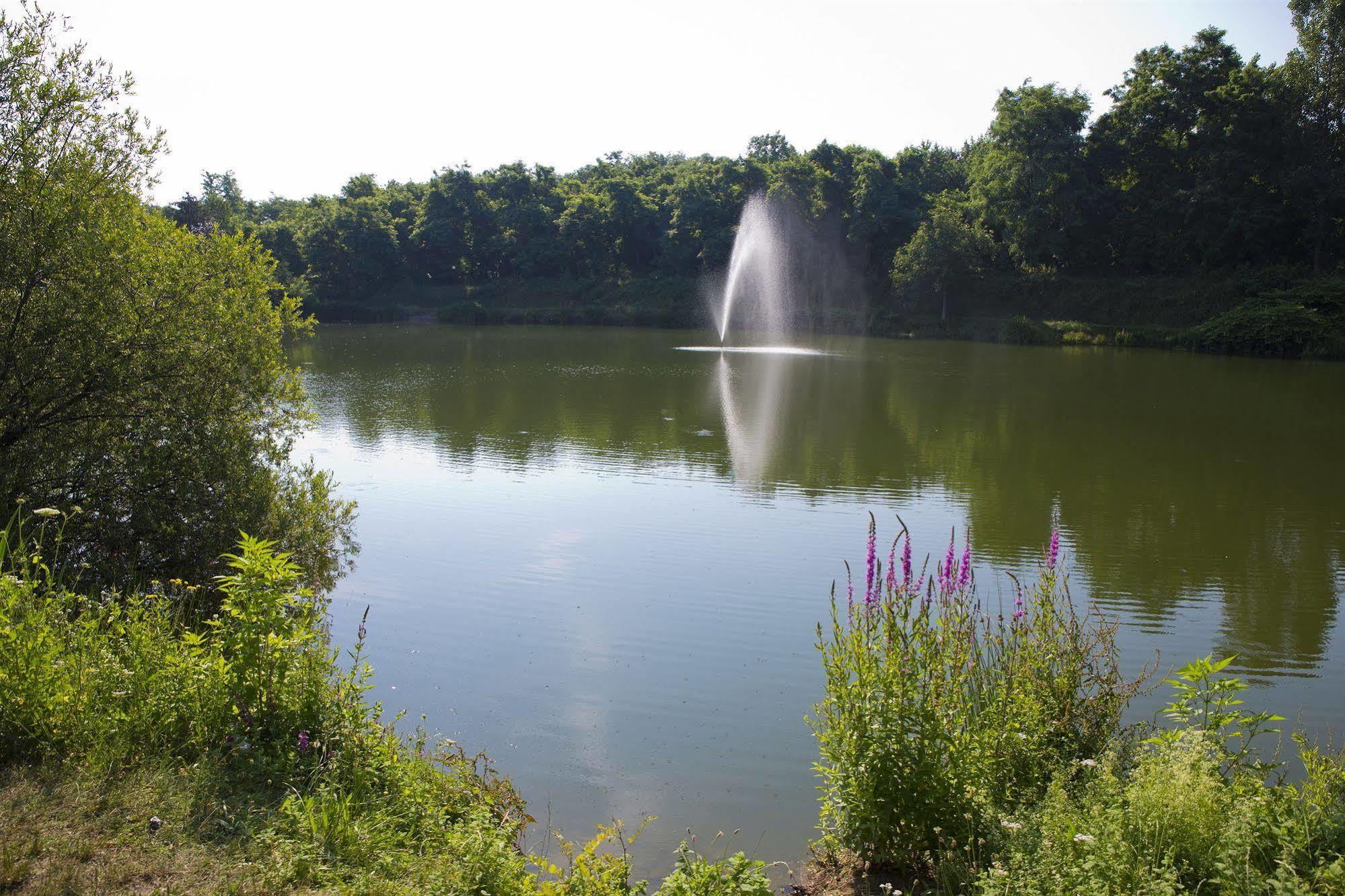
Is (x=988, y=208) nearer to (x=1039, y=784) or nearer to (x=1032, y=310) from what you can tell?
(x=1032, y=310)

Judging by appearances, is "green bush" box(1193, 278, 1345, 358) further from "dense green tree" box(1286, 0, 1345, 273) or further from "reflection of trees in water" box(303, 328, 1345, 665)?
"dense green tree" box(1286, 0, 1345, 273)

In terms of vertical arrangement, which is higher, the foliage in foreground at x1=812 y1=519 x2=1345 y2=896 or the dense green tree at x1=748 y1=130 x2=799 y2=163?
the dense green tree at x1=748 y1=130 x2=799 y2=163

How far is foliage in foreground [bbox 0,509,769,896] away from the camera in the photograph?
359 centimetres

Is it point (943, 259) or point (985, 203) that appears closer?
point (943, 259)

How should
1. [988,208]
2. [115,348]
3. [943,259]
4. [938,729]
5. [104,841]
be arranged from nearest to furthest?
1. [104,841]
2. [938,729]
3. [115,348]
4. [943,259]
5. [988,208]

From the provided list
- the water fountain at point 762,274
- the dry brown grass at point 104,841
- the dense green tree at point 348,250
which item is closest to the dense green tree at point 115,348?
the dry brown grass at point 104,841

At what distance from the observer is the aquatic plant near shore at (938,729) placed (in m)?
4.39

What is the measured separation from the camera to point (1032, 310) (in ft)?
168

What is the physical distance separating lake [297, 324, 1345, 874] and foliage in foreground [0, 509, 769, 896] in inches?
46.9

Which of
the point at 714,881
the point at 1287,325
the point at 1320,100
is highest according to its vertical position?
the point at 1320,100

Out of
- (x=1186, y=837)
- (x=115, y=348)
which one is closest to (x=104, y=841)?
(x=1186, y=837)

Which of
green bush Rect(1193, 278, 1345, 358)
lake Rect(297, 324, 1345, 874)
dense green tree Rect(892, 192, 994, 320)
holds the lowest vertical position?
lake Rect(297, 324, 1345, 874)

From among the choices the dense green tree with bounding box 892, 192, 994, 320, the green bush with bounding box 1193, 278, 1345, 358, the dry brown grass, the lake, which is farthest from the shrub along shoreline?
the dense green tree with bounding box 892, 192, 994, 320

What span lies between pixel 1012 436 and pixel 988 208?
3775 centimetres
